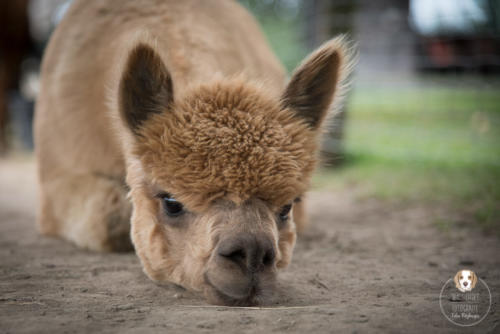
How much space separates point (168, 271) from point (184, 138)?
0.82m

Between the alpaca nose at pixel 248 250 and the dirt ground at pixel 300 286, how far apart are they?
0.74 ft

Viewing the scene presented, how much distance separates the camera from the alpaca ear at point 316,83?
304cm

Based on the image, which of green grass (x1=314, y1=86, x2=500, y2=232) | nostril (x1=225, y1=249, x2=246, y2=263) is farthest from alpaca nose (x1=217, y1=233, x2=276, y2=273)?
green grass (x1=314, y1=86, x2=500, y2=232)

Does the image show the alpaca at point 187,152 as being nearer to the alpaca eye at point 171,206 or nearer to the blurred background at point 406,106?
the alpaca eye at point 171,206

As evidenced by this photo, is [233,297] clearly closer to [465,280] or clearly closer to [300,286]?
[300,286]

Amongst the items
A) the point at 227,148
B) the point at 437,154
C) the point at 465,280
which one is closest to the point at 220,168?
the point at 227,148

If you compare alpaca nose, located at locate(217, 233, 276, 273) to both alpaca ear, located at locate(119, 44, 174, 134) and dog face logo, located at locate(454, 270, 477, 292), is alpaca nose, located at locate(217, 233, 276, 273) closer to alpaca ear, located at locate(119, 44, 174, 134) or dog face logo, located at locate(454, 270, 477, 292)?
alpaca ear, located at locate(119, 44, 174, 134)

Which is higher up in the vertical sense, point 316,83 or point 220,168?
point 316,83

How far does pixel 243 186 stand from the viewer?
247 centimetres

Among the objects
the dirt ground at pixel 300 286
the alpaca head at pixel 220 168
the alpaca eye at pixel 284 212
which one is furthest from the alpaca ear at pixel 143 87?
the dirt ground at pixel 300 286

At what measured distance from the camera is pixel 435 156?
8047mm

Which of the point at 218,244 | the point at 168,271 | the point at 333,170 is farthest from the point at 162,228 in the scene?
the point at 333,170

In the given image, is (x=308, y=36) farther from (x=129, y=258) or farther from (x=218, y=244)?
(x=218, y=244)

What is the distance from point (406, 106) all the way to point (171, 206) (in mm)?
11295
